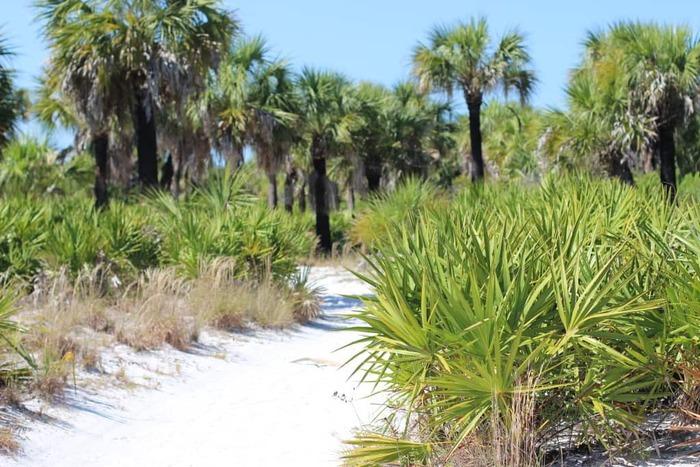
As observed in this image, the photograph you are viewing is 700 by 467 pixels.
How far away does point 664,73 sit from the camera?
71.3ft

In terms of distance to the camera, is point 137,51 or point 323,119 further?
point 323,119

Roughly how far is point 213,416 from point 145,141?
13.1m

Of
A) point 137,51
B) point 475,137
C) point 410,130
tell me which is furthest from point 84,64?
point 410,130

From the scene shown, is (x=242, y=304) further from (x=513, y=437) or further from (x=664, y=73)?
(x=664, y=73)

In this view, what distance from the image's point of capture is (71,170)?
112ft

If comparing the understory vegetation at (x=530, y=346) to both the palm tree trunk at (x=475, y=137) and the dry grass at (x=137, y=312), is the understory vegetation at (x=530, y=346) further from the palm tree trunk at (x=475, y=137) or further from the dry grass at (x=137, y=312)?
the palm tree trunk at (x=475, y=137)

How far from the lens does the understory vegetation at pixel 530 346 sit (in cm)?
465

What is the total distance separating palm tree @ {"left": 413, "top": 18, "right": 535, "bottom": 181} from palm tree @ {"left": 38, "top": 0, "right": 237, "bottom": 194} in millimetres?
11548

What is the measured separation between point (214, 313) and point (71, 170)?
24503 millimetres

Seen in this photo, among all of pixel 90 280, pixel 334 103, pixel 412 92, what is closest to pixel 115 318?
pixel 90 280

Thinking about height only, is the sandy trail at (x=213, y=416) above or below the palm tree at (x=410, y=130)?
below

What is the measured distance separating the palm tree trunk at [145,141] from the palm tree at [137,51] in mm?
23

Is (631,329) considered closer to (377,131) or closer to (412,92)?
(377,131)

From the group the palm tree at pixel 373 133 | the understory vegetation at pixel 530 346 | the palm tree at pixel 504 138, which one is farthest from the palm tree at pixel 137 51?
the palm tree at pixel 504 138
